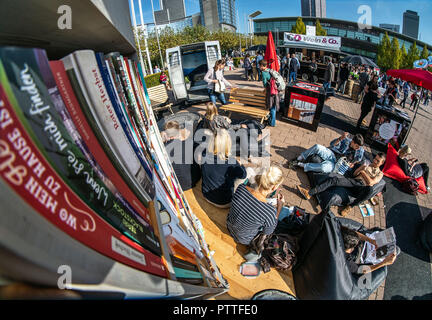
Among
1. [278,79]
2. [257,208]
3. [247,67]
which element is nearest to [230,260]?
[257,208]

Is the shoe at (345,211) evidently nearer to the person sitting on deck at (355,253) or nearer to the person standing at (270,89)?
the person sitting on deck at (355,253)

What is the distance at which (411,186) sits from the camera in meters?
4.03

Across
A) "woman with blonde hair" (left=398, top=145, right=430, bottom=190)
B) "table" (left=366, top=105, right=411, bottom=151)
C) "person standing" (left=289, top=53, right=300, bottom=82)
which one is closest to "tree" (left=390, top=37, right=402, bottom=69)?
"person standing" (left=289, top=53, right=300, bottom=82)

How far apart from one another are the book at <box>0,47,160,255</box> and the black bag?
5413 millimetres

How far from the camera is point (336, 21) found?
54.5 meters

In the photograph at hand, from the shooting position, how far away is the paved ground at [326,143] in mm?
3615

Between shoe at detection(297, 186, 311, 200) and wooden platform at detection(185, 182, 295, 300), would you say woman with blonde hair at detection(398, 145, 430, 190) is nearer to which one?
shoe at detection(297, 186, 311, 200)

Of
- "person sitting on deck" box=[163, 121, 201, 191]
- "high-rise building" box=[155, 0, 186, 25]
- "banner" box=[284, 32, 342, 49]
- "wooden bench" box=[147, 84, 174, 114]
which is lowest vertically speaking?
"person sitting on deck" box=[163, 121, 201, 191]

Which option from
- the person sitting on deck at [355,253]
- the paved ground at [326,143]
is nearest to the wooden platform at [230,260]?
the person sitting on deck at [355,253]

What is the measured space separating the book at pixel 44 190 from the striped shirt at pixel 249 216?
5.68 feet

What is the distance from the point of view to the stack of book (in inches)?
16.3
